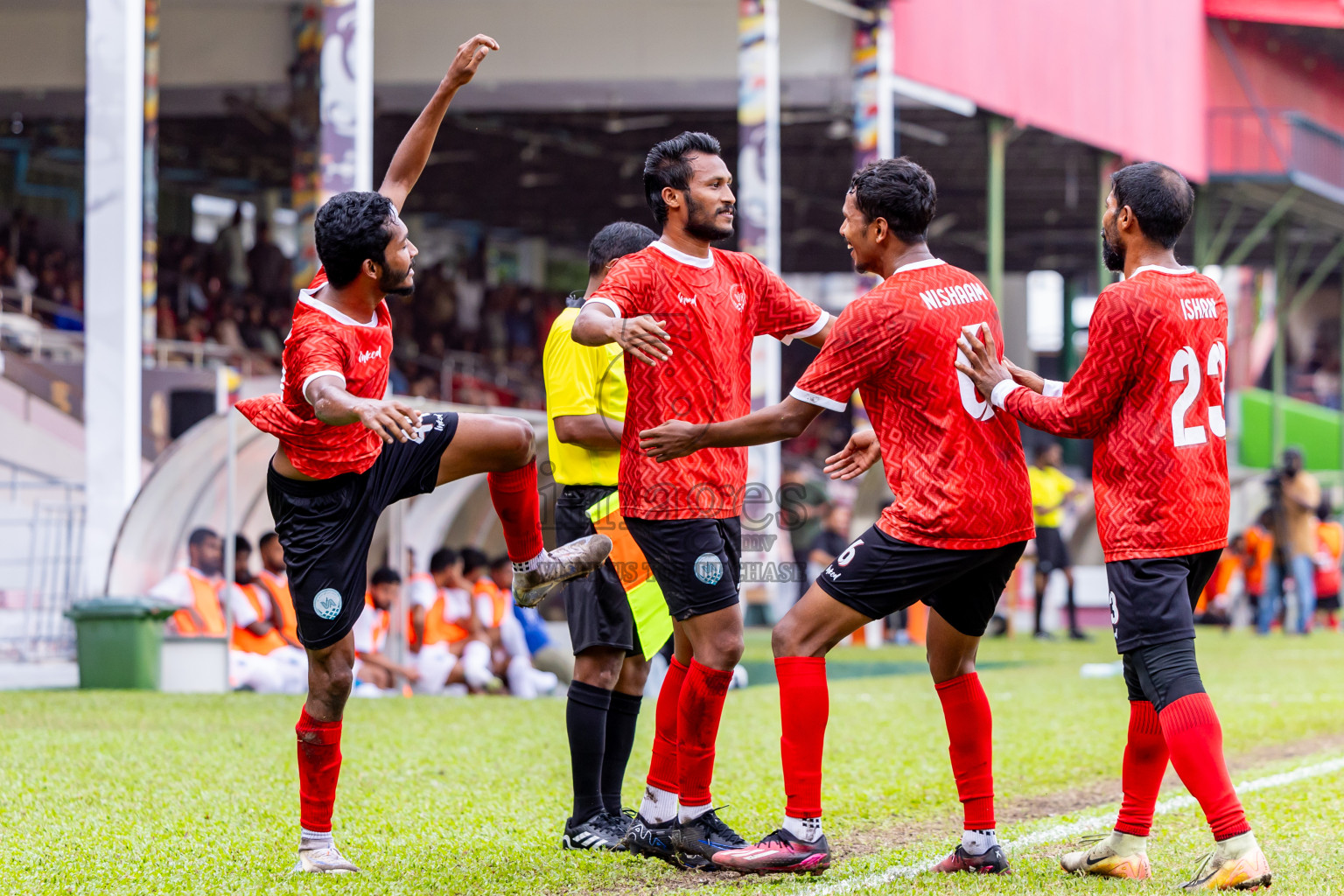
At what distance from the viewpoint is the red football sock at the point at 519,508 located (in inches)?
217

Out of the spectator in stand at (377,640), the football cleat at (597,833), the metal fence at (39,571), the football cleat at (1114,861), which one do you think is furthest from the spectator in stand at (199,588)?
the football cleat at (1114,861)

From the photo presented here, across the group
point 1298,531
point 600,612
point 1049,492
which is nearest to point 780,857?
point 600,612

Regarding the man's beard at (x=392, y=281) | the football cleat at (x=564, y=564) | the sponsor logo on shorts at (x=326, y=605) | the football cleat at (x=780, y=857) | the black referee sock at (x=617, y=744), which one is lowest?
the football cleat at (x=780, y=857)

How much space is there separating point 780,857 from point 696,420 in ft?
4.50

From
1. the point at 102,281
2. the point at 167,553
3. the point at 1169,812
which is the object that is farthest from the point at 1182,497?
the point at 102,281

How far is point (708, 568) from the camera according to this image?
5.08m

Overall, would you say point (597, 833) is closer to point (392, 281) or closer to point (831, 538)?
point (392, 281)

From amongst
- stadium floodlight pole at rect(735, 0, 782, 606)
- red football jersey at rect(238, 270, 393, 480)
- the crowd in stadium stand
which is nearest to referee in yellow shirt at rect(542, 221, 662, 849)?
red football jersey at rect(238, 270, 393, 480)

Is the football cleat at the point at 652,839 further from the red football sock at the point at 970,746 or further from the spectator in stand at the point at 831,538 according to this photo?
the spectator in stand at the point at 831,538

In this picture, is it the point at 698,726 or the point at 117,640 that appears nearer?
the point at 698,726

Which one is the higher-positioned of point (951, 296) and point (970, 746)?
point (951, 296)

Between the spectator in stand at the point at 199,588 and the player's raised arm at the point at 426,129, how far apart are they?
688cm

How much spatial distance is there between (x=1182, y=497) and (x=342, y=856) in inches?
116

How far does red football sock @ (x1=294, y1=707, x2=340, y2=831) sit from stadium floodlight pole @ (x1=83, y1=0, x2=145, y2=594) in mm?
8412
